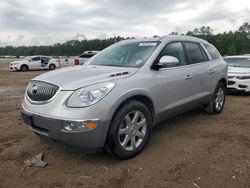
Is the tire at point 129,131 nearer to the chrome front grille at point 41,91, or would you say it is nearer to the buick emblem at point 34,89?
the chrome front grille at point 41,91

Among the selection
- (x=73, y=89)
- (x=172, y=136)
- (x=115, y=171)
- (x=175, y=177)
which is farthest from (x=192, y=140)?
(x=73, y=89)

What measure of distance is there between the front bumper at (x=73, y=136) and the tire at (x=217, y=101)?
11.2 ft

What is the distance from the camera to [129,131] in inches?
139

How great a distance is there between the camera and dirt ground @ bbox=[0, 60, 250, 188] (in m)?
3.03

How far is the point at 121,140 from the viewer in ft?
11.4

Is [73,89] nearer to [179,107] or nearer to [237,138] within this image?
[179,107]

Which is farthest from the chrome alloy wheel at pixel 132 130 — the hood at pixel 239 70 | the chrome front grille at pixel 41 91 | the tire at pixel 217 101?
the hood at pixel 239 70

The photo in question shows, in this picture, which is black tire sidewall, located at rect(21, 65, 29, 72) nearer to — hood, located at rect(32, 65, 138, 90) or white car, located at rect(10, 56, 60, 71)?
white car, located at rect(10, 56, 60, 71)

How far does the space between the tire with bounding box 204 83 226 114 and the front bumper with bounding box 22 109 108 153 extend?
3400 mm

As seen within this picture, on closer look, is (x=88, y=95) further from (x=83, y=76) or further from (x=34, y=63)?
(x=34, y=63)

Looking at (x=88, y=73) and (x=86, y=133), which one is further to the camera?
(x=88, y=73)

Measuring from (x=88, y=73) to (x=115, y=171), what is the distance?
54.3 inches

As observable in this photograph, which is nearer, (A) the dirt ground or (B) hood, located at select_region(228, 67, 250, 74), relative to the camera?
(A) the dirt ground

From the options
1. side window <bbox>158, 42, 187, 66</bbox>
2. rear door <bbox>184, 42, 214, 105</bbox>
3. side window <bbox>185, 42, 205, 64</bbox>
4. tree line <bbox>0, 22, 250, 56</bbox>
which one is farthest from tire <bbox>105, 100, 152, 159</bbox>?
tree line <bbox>0, 22, 250, 56</bbox>
